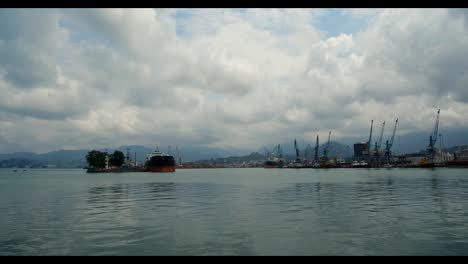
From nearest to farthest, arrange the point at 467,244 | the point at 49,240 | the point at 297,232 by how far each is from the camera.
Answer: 1. the point at 467,244
2. the point at 49,240
3. the point at 297,232

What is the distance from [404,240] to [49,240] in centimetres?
1920

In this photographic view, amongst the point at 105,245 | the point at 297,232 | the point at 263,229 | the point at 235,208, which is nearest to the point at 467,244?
the point at 297,232

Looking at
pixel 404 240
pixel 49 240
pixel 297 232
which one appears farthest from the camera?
pixel 297 232

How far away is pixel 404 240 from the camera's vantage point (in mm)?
19125

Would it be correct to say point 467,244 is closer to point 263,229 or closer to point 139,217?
point 263,229

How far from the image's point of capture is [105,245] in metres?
18.8

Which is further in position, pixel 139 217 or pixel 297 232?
pixel 139 217
